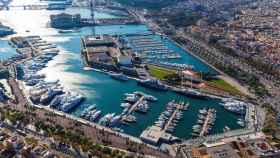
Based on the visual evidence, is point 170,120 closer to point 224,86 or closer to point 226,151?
point 226,151

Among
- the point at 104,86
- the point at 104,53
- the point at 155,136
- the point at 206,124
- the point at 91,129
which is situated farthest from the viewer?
the point at 104,53

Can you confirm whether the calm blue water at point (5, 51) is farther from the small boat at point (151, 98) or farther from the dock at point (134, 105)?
the small boat at point (151, 98)

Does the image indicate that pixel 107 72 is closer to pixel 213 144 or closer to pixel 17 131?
pixel 17 131

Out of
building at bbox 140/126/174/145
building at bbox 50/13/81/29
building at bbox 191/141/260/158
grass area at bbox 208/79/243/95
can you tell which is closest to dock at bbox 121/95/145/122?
building at bbox 140/126/174/145

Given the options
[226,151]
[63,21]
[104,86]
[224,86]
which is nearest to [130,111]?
[104,86]

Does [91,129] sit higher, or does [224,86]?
[224,86]

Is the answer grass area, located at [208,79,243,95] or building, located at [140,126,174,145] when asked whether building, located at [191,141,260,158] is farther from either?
grass area, located at [208,79,243,95]
